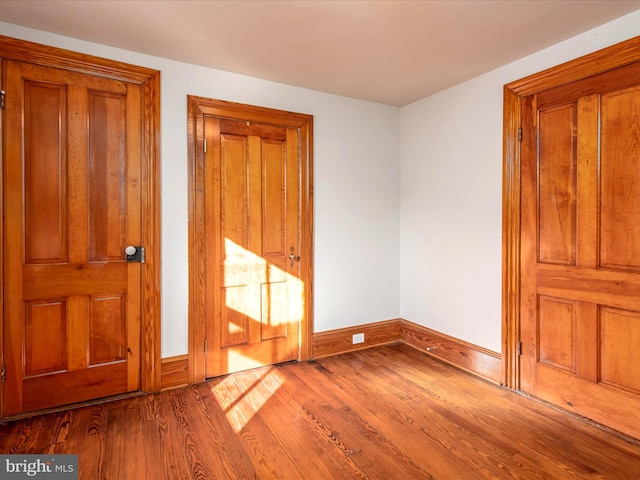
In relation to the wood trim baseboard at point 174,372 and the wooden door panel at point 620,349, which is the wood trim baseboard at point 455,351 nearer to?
the wooden door panel at point 620,349

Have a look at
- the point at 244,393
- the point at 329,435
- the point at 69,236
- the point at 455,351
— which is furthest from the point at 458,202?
the point at 69,236

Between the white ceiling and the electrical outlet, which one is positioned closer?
the white ceiling

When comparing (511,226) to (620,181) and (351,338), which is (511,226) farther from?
(351,338)

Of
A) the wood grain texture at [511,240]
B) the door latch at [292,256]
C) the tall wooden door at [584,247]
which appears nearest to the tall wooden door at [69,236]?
the door latch at [292,256]

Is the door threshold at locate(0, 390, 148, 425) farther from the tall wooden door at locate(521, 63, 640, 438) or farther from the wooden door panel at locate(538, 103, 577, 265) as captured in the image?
the wooden door panel at locate(538, 103, 577, 265)

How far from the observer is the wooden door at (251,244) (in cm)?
302

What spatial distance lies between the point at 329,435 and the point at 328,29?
2511 mm

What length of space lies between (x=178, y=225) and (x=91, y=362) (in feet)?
3.72

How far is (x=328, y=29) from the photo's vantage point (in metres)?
2.33

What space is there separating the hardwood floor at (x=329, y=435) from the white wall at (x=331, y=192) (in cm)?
64

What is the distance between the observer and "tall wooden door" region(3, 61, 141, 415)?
93.0 inches

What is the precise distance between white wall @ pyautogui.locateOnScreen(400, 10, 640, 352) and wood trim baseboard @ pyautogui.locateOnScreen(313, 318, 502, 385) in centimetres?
8

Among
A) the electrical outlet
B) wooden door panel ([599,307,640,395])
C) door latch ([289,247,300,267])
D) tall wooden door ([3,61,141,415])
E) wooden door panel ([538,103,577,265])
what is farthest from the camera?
the electrical outlet

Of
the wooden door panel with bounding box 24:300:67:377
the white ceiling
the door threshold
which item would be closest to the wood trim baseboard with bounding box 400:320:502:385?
the white ceiling
